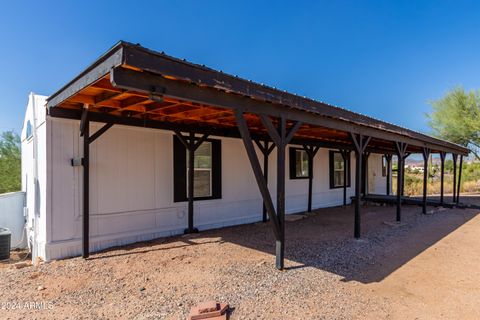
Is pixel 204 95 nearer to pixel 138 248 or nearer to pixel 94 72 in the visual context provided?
pixel 94 72

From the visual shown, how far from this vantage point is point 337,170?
11695 millimetres

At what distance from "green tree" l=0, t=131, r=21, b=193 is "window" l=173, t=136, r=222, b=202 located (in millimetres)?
9031

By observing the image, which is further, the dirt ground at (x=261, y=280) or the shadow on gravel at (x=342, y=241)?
the shadow on gravel at (x=342, y=241)

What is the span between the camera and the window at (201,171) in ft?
21.2

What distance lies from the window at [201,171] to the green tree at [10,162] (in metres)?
9.03

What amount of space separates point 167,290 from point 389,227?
5.93 meters

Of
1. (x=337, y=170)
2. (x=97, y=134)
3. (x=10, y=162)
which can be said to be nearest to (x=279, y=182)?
(x=97, y=134)

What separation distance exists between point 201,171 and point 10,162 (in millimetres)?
9527

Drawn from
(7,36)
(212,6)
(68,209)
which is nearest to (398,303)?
(68,209)

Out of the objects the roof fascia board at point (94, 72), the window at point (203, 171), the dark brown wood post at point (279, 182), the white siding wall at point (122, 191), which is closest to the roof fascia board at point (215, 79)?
the roof fascia board at point (94, 72)

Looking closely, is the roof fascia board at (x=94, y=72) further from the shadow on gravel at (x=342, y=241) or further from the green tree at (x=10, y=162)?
the green tree at (x=10, y=162)

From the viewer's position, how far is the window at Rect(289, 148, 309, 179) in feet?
30.8

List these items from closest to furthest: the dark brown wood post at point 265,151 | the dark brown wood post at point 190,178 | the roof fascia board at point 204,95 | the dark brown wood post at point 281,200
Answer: the roof fascia board at point 204,95, the dark brown wood post at point 281,200, the dark brown wood post at point 190,178, the dark brown wood post at point 265,151

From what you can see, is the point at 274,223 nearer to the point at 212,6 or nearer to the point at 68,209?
the point at 68,209
